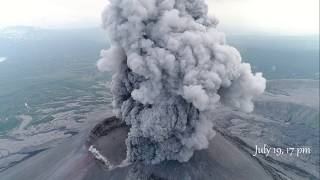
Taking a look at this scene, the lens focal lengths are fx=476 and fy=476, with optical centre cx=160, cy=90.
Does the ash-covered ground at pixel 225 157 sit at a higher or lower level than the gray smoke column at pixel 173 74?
lower

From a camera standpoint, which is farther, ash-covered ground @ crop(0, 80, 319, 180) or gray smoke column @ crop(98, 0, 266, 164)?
ash-covered ground @ crop(0, 80, 319, 180)

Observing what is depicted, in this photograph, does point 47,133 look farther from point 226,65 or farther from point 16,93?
point 226,65

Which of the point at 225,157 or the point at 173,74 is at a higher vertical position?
the point at 173,74

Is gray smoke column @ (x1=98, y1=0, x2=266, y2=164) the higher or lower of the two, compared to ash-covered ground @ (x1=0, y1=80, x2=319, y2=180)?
higher

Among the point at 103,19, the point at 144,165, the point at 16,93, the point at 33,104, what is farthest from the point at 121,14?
the point at 16,93

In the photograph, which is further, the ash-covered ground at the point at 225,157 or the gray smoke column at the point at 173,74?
the ash-covered ground at the point at 225,157
